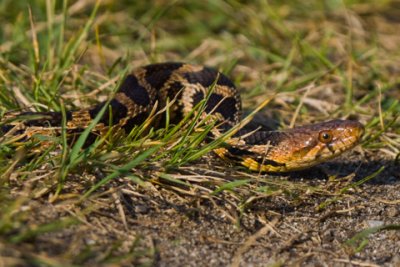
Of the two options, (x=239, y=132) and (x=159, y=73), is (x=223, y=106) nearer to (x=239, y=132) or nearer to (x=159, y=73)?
(x=239, y=132)

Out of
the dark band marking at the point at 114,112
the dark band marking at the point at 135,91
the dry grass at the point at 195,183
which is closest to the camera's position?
the dry grass at the point at 195,183

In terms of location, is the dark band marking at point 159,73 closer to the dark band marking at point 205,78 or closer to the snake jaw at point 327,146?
the dark band marking at point 205,78

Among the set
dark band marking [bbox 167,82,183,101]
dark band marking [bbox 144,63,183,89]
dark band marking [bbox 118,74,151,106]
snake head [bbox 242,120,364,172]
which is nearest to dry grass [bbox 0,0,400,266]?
snake head [bbox 242,120,364,172]

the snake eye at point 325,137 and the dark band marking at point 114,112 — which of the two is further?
the dark band marking at point 114,112

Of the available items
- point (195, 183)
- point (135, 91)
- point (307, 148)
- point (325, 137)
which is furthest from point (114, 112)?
point (325, 137)

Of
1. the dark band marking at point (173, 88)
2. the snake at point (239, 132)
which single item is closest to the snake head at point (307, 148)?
the snake at point (239, 132)

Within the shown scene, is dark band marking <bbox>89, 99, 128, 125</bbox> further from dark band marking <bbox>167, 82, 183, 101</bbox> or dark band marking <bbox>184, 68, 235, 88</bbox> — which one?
dark band marking <bbox>184, 68, 235, 88</bbox>
